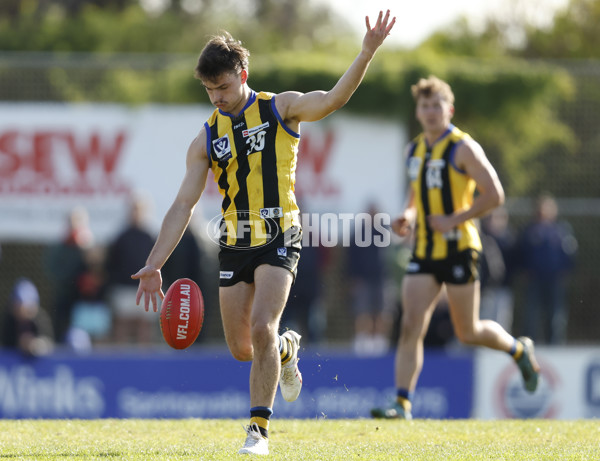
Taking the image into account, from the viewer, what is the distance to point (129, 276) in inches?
520

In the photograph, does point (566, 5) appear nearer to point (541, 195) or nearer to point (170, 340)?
point (541, 195)

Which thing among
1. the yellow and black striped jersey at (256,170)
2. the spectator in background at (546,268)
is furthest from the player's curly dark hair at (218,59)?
the spectator in background at (546,268)

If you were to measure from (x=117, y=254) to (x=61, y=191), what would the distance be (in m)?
2.18

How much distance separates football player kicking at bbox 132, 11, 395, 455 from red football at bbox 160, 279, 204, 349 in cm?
10

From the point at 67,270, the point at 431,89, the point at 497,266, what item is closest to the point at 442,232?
the point at 431,89

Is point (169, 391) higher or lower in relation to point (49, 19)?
lower

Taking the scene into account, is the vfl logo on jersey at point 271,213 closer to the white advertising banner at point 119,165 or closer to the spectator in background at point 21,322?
the spectator in background at point 21,322

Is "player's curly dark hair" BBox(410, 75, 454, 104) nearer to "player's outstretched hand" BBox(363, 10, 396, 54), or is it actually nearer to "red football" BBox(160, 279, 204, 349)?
"player's outstretched hand" BBox(363, 10, 396, 54)

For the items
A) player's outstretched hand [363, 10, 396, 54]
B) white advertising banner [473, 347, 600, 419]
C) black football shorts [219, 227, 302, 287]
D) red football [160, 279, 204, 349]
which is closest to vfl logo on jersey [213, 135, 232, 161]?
black football shorts [219, 227, 302, 287]

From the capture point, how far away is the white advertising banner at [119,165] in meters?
14.8

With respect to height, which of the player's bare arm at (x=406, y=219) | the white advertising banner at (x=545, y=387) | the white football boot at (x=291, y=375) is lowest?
the white advertising banner at (x=545, y=387)

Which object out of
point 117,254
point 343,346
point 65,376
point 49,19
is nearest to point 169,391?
point 65,376

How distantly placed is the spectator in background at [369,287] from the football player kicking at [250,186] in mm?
7767

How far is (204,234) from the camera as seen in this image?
14.1 meters
